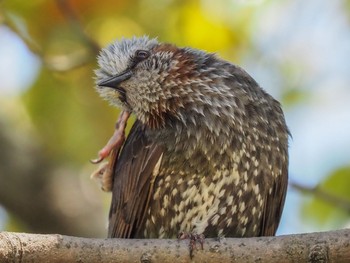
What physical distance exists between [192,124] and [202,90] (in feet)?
0.72

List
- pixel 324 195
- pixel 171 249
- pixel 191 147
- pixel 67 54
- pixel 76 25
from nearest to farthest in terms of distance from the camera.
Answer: pixel 171 249, pixel 191 147, pixel 324 195, pixel 76 25, pixel 67 54

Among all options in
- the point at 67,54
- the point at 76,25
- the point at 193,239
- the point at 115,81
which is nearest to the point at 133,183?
the point at 115,81

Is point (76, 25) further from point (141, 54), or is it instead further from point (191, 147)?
point (191, 147)

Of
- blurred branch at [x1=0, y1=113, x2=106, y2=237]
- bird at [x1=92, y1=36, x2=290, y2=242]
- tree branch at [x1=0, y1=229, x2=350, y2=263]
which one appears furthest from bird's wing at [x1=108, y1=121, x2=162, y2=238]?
blurred branch at [x1=0, y1=113, x2=106, y2=237]

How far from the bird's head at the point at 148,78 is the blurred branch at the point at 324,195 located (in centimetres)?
108

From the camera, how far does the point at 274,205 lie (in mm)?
5145

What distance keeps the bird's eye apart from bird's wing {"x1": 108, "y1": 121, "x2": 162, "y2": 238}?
358 mm

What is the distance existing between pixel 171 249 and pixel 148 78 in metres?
1.28

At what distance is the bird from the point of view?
4832 mm

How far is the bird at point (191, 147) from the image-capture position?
483cm

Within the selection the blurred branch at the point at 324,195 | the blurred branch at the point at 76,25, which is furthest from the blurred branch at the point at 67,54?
the blurred branch at the point at 324,195

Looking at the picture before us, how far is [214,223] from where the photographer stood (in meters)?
4.87

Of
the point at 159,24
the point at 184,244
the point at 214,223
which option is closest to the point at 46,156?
the point at 159,24

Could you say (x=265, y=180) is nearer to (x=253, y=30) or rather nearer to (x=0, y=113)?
(x=253, y=30)
